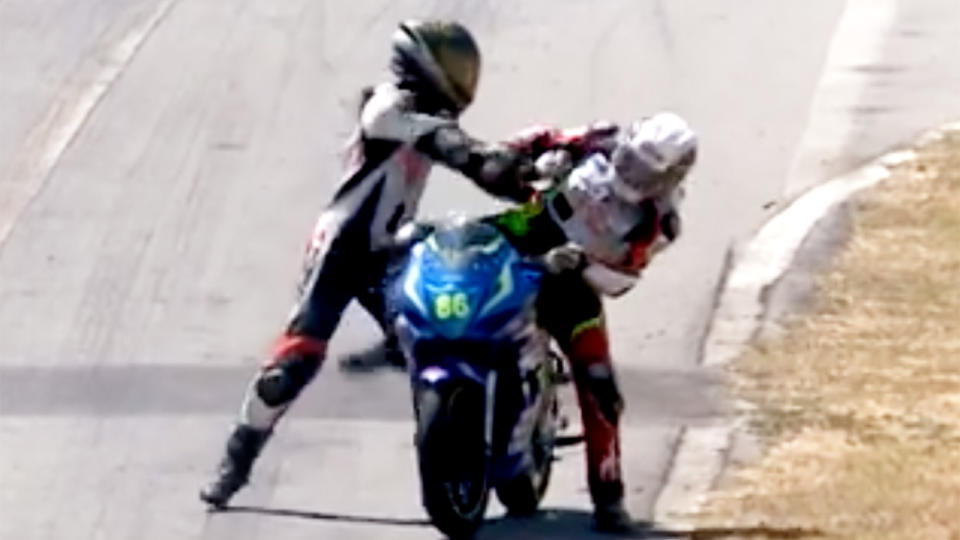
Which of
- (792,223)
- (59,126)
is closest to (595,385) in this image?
(792,223)

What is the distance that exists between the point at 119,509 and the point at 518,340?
1.53m

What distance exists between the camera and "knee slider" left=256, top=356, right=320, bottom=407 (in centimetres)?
1113

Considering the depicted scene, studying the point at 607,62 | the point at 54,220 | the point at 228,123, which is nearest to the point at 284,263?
the point at 54,220

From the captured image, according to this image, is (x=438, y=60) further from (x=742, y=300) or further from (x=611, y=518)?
(x=742, y=300)

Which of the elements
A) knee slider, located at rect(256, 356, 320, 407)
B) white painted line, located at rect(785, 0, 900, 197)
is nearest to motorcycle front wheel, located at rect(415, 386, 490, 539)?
knee slider, located at rect(256, 356, 320, 407)

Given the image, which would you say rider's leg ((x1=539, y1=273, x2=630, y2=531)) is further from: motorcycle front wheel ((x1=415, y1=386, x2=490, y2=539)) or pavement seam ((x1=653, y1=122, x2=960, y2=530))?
motorcycle front wheel ((x1=415, y1=386, x2=490, y2=539))

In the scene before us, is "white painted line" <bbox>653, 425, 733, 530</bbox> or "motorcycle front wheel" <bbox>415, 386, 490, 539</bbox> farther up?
"motorcycle front wheel" <bbox>415, 386, 490, 539</bbox>

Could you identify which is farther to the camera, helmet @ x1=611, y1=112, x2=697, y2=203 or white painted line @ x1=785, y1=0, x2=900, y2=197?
white painted line @ x1=785, y1=0, x2=900, y2=197

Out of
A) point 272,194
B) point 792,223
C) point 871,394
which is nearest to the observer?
point 871,394

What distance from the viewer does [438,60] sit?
10.9 m

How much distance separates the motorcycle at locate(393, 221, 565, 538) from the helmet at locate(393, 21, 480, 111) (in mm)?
473

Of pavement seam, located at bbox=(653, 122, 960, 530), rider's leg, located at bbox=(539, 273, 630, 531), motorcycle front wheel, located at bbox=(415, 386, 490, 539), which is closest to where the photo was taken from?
motorcycle front wheel, located at bbox=(415, 386, 490, 539)

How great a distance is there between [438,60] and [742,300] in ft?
10.8

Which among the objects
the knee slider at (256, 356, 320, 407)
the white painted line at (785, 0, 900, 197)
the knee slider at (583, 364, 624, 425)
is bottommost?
the white painted line at (785, 0, 900, 197)
